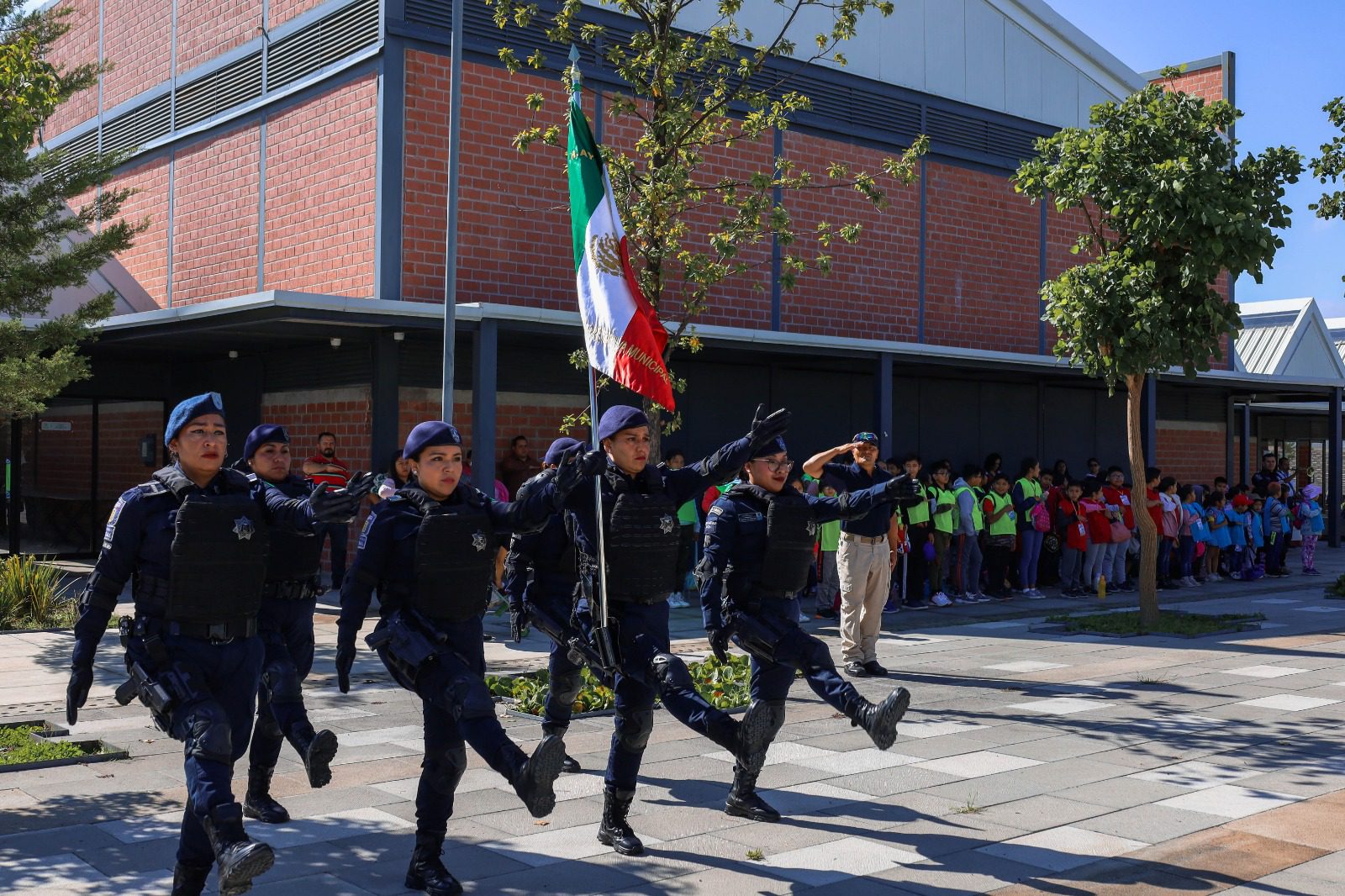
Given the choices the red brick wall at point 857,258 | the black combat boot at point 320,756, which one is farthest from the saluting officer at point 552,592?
the red brick wall at point 857,258

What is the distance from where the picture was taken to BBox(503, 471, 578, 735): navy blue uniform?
282 inches

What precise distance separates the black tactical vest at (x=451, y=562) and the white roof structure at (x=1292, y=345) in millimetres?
28353

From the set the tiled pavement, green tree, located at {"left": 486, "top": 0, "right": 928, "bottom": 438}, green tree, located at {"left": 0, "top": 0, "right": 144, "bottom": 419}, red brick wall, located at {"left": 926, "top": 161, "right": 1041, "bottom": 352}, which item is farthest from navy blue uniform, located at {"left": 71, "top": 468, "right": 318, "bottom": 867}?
red brick wall, located at {"left": 926, "top": 161, "right": 1041, "bottom": 352}

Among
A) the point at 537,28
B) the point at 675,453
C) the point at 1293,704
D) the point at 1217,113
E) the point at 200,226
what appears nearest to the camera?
the point at 1293,704

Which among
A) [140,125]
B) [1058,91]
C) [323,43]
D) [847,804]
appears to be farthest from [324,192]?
[1058,91]

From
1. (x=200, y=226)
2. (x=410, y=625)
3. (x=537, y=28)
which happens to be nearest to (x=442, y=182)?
(x=537, y=28)

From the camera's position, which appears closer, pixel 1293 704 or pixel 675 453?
pixel 1293 704

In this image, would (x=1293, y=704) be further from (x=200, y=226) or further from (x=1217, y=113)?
(x=200, y=226)

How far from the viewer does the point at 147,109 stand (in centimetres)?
2089

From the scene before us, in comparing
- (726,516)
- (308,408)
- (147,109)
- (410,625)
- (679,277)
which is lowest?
(410,625)

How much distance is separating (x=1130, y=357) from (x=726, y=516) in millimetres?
8213

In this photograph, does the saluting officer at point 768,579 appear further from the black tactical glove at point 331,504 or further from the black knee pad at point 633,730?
the black tactical glove at point 331,504

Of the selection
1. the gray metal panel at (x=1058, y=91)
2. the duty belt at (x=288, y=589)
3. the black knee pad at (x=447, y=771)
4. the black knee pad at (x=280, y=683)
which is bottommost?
the black knee pad at (x=447, y=771)

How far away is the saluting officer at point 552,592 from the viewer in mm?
7137
